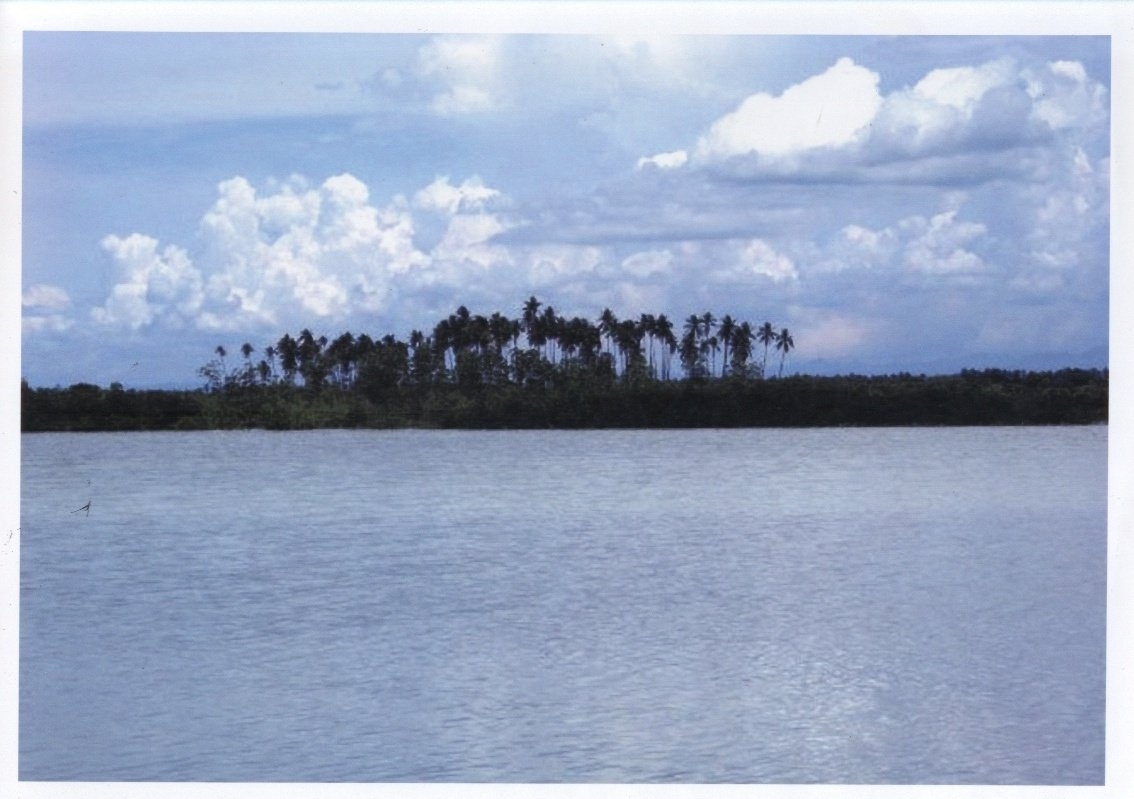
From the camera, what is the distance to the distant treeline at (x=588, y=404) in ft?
48.0

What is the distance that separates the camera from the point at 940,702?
7609mm

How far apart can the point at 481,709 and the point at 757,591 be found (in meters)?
3.03

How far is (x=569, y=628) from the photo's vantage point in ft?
29.4

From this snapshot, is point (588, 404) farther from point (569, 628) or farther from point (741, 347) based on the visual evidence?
point (569, 628)

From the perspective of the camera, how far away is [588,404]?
71.2 ft

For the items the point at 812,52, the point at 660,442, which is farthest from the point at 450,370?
the point at 812,52

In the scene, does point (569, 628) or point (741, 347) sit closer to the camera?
point (569, 628)

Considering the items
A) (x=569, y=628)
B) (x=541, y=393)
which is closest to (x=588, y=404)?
(x=541, y=393)

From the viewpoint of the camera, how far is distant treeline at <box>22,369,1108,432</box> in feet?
48.0

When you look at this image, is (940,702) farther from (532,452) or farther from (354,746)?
(532,452)

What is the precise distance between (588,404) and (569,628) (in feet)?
42.0

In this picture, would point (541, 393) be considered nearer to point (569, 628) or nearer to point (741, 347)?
point (741, 347)

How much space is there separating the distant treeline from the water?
589 millimetres

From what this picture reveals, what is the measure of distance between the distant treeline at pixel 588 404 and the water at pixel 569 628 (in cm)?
59
